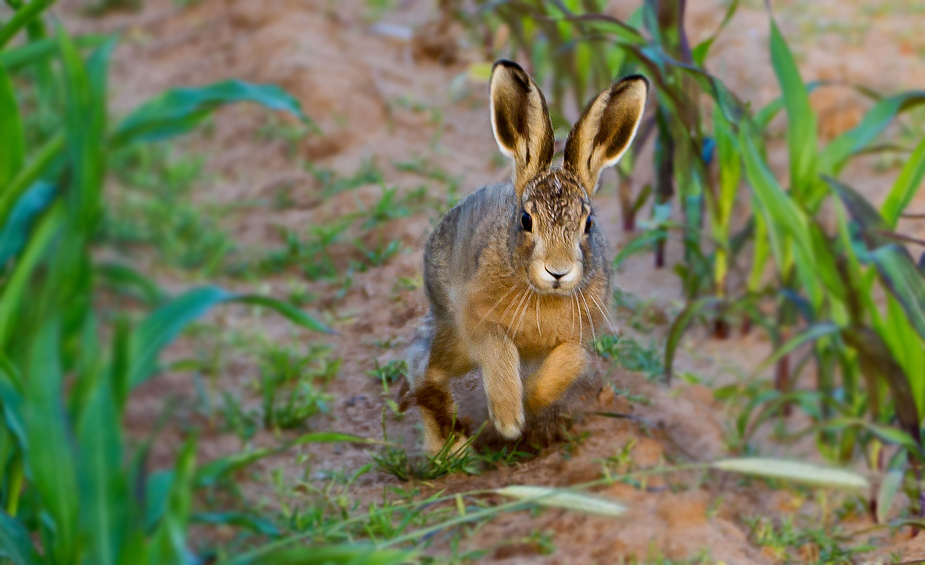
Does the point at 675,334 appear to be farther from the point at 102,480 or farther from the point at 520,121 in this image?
the point at 102,480

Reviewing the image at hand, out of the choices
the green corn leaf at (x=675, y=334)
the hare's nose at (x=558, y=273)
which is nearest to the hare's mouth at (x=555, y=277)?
the hare's nose at (x=558, y=273)

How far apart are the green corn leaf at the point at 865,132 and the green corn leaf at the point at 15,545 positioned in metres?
3.01

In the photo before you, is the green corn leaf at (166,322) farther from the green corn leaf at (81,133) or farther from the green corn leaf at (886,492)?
the green corn leaf at (886,492)

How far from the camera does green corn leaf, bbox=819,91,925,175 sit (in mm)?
3725

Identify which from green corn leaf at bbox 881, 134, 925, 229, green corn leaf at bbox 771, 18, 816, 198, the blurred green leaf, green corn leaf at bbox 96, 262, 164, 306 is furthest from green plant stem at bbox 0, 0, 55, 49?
green corn leaf at bbox 881, 134, 925, 229

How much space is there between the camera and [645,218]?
15.2ft

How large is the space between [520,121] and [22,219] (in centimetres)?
167

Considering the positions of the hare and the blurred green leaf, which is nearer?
the hare

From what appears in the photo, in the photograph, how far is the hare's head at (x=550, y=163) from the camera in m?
1.92

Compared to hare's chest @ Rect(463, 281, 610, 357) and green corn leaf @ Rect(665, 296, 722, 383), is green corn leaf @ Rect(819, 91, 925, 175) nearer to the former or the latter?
green corn leaf @ Rect(665, 296, 722, 383)

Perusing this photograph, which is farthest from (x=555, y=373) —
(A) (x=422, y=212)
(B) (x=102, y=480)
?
(A) (x=422, y=212)

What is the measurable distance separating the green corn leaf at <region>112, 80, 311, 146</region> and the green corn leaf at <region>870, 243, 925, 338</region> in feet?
6.55

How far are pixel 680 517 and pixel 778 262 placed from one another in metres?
1.71

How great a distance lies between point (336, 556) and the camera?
2014mm
